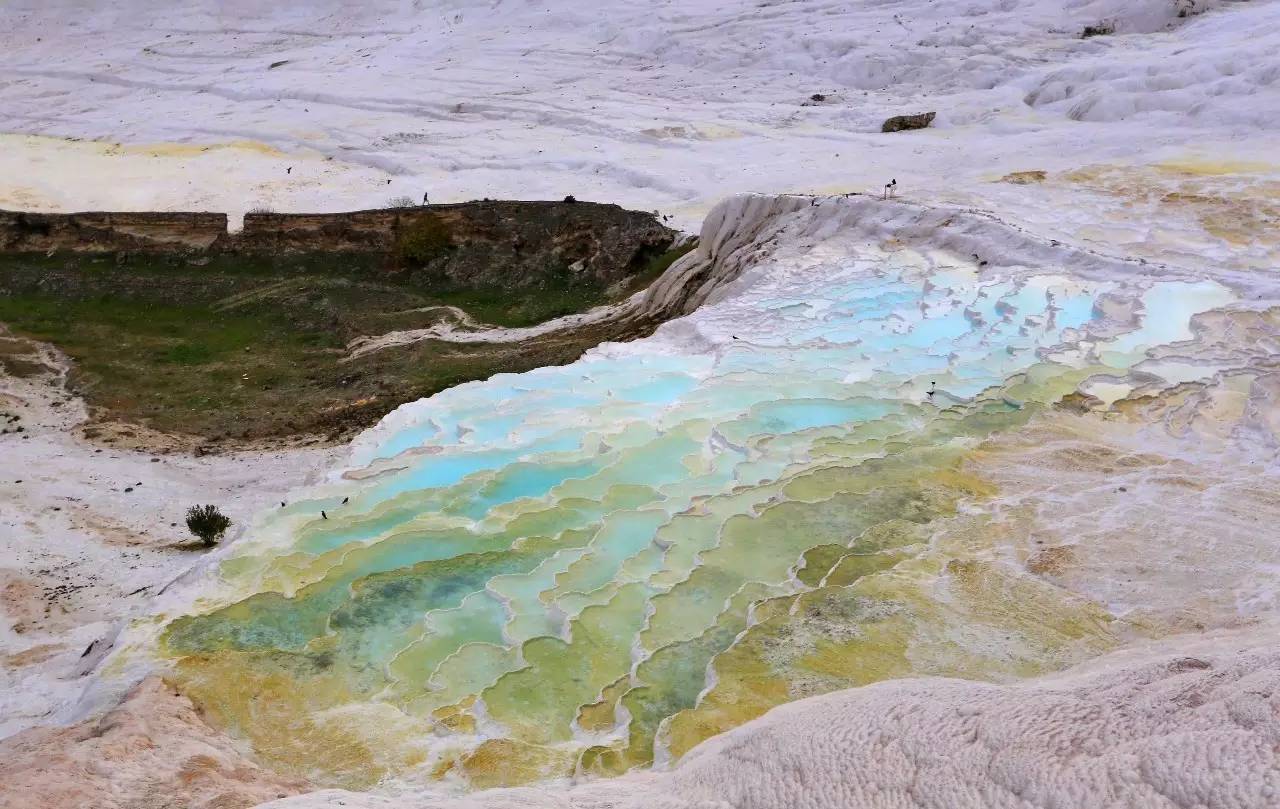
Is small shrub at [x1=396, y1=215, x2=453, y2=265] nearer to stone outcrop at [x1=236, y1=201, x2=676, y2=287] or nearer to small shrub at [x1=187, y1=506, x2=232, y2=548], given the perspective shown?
stone outcrop at [x1=236, y1=201, x2=676, y2=287]

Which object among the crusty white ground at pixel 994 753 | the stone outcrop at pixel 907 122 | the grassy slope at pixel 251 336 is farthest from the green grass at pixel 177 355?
the stone outcrop at pixel 907 122

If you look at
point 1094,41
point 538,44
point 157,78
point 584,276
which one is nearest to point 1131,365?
point 584,276

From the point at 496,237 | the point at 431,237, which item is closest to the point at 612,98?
the point at 496,237

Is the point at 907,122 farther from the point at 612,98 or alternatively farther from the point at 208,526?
the point at 208,526

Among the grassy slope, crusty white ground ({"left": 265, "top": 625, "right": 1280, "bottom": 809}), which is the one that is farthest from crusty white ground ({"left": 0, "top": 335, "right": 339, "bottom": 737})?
crusty white ground ({"left": 265, "top": 625, "right": 1280, "bottom": 809})

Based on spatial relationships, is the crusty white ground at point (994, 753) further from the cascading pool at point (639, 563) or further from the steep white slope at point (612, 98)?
the steep white slope at point (612, 98)

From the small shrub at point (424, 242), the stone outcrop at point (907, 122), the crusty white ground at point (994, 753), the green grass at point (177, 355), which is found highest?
the crusty white ground at point (994, 753)

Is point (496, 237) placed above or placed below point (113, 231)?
below
